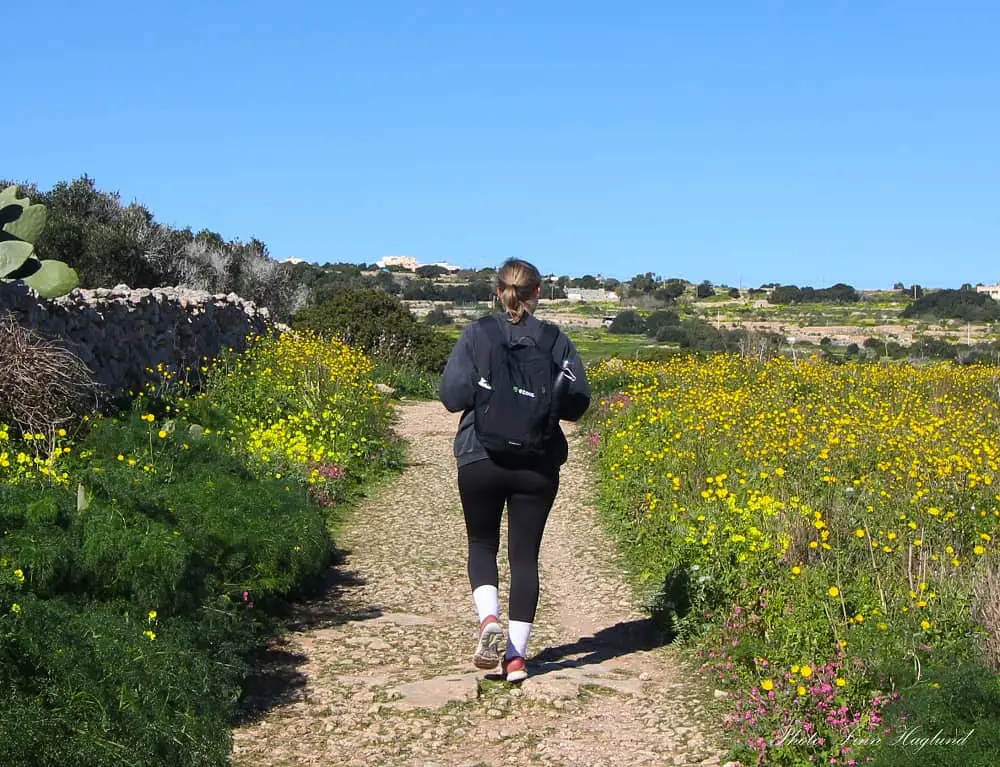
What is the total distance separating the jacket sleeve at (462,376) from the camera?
208 inches

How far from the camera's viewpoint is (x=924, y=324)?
5678 cm

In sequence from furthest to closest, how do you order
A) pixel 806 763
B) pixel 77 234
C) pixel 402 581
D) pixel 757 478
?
pixel 77 234
pixel 757 478
pixel 402 581
pixel 806 763

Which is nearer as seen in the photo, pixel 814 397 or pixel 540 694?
pixel 540 694

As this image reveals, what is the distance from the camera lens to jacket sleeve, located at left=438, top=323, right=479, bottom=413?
208 inches

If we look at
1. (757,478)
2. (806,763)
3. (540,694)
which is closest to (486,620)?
(540,694)

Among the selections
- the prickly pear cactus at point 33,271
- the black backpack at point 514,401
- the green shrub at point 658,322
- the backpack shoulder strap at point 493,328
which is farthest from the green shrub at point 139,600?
the green shrub at point 658,322

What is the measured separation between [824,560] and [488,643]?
1.97 m

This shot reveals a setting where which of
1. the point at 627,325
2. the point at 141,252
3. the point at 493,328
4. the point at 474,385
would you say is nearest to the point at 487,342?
the point at 493,328

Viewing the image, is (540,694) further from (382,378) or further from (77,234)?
(77,234)

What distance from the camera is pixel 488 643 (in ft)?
17.6

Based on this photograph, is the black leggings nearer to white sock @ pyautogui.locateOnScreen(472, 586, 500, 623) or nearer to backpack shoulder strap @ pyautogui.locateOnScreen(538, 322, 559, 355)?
white sock @ pyautogui.locateOnScreen(472, 586, 500, 623)

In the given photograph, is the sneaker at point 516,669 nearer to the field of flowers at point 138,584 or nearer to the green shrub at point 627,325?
the field of flowers at point 138,584

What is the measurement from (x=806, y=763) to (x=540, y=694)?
1318 mm

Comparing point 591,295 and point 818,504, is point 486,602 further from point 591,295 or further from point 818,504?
point 591,295
